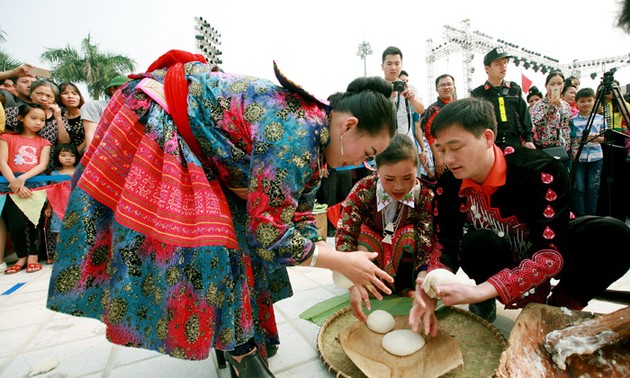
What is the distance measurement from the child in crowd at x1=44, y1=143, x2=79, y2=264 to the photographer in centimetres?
304

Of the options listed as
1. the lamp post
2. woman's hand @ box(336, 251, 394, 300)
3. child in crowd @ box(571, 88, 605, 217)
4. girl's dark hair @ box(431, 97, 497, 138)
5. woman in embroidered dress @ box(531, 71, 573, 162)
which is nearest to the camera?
woman's hand @ box(336, 251, 394, 300)

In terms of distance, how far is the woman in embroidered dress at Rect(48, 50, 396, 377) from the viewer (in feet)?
3.25

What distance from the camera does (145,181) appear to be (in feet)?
3.46

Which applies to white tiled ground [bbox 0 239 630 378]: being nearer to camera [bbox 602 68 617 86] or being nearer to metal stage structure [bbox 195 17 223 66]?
camera [bbox 602 68 617 86]

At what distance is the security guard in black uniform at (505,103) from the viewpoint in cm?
321

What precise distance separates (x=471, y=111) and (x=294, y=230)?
86 cm

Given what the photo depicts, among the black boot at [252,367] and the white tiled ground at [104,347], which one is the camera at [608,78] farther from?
the black boot at [252,367]

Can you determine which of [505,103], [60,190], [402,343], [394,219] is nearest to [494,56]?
[505,103]

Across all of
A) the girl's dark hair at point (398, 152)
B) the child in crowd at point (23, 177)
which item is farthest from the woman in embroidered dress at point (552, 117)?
the child in crowd at point (23, 177)

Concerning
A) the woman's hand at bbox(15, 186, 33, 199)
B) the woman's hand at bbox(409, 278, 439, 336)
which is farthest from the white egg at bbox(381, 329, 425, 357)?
the woman's hand at bbox(15, 186, 33, 199)

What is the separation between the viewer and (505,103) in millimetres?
3246

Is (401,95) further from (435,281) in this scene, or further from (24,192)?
(24,192)

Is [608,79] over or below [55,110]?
below

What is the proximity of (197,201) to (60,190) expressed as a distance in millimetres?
2874
